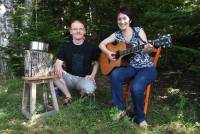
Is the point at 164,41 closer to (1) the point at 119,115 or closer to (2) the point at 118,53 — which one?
(2) the point at 118,53

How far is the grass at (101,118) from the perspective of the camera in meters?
5.27

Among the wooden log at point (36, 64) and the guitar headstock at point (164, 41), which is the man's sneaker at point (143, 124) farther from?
the wooden log at point (36, 64)

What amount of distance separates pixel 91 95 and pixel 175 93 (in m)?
1.50

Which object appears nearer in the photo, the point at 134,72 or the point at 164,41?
the point at 164,41

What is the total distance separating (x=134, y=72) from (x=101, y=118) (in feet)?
2.66

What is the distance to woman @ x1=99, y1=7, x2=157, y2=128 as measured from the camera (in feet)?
17.7

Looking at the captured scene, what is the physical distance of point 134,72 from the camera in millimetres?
5738

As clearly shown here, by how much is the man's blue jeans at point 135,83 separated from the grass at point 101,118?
0.55 feet

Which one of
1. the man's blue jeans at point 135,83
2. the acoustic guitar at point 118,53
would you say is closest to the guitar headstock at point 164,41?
the acoustic guitar at point 118,53

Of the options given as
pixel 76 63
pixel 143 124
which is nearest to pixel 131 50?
pixel 143 124

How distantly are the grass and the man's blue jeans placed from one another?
17 centimetres

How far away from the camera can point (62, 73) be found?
628 centimetres

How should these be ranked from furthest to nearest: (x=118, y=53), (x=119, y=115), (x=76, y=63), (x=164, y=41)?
(x=76, y=63), (x=118, y=53), (x=119, y=115), (x=164, y=41)

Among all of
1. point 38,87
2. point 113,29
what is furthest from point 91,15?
point 38,87
